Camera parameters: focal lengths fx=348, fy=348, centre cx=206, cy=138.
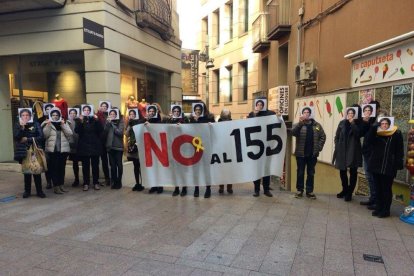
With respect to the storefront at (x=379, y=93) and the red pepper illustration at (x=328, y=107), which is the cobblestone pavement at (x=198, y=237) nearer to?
the storefront at (x=379, y=93)

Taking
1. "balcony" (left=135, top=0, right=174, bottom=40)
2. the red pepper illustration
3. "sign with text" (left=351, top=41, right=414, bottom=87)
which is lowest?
the red pepper illustration

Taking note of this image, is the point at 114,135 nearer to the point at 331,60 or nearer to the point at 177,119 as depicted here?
the point at 177,119

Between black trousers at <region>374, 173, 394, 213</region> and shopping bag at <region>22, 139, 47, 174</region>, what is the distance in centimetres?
625

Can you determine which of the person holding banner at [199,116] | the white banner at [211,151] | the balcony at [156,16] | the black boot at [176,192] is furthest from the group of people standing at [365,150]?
the balcony at [156,16]

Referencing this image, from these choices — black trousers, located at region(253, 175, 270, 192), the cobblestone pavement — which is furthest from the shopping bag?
black trousers, located at region(253, 175, 270, 192)

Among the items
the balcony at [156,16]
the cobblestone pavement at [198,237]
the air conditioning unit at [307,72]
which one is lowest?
the cobblestone pavement at [198,237]

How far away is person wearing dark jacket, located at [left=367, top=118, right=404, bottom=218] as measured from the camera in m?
5.46

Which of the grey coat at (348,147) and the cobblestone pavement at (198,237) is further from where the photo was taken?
the grey coat at (348,147)

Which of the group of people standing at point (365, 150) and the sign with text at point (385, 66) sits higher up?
the sign with text at point (385, 66)

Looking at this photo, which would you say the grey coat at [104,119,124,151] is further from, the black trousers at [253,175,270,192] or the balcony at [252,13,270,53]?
the balcony at [252,13,270,53]

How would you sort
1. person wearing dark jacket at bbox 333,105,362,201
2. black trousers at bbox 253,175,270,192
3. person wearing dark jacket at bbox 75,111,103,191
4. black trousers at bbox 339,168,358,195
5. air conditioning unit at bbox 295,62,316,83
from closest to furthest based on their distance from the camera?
person wearing dark jacket at bbox 333,105,362,201 < black trousers at bbox 339,168,358,195 < black trousers at bbox 253,175,270,192 < person wearing dark jacket at bbox 75,111,103,191 < air conditioning unit at bbox 295,62,316,83

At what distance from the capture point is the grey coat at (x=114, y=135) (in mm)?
7656

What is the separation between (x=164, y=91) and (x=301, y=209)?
922 cm

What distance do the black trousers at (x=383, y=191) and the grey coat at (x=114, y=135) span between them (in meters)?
5.15
